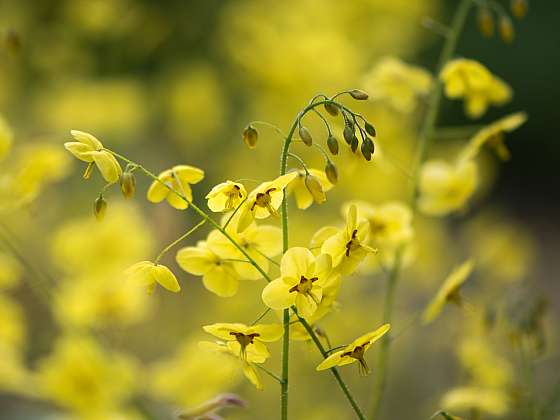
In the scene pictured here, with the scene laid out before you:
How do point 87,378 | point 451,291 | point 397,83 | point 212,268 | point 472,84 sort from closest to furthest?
1. point 212,268
2. point 451,291
3. point 472,84
4. point 397,83
5. point 87,378

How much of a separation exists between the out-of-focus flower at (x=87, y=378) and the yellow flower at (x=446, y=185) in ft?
2.09

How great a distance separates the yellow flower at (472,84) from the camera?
140 cm

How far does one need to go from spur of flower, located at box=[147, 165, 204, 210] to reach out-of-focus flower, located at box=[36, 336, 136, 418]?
2.25ft

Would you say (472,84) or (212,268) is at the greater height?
(472,84)

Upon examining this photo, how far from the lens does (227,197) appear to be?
1.06 metres

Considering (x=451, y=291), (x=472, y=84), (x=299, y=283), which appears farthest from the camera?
(x=472, y=84)

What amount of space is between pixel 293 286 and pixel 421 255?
1.56 m

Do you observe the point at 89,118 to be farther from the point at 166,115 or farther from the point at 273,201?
the point at 273,201

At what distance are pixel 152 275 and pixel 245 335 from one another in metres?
0.12

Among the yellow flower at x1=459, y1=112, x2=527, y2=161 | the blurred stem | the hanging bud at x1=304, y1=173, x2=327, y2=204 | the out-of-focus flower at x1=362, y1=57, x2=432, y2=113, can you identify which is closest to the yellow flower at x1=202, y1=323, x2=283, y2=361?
the hanging bud at x1=304, y1=173, x2=327, y2=204

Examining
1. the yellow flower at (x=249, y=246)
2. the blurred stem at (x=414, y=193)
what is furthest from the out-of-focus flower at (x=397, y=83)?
the yellow flower at (x=249, y=246)

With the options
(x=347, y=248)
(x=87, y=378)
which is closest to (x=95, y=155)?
(x=347, y=248)

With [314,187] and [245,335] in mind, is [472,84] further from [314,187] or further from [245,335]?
[245,335]

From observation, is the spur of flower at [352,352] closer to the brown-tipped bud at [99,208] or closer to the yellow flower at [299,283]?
the yellow flower at [299,283]
